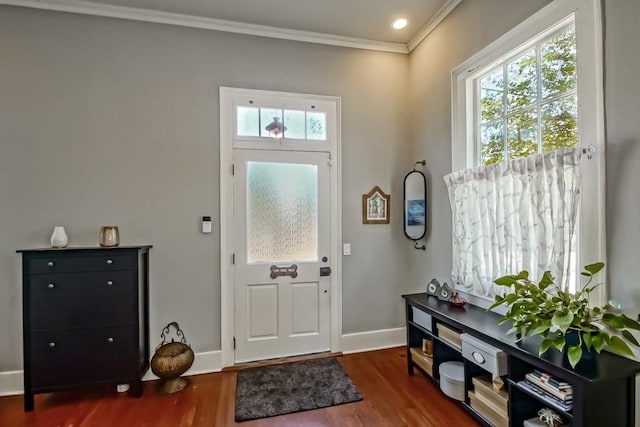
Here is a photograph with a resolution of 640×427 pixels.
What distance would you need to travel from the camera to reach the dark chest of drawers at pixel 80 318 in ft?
7.60

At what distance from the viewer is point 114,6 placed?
2.70 meters

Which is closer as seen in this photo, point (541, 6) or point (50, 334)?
point (541, 6)

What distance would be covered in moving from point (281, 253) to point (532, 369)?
6.93 ft

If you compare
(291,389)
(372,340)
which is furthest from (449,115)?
(291,389)

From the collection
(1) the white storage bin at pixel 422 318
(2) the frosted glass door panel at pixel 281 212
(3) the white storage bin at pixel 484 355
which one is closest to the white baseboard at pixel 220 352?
(1) the white storage bin at pixel 422 318

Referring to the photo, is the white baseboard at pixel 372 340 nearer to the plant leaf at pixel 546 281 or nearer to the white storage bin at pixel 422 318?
the white storage bin at pixel 422 318

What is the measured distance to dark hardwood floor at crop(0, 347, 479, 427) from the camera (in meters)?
2.17

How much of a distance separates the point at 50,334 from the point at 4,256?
2.60ft

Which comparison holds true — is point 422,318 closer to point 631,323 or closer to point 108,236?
point 631,323

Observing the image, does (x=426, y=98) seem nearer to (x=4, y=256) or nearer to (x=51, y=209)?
(x=51, y=209)

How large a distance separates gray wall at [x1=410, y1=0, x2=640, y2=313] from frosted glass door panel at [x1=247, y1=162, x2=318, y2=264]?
116 centimetres

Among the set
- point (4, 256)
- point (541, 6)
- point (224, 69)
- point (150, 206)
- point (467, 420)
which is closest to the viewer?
point (541, 6)

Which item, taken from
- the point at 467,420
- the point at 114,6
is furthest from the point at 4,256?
the point at 467,420

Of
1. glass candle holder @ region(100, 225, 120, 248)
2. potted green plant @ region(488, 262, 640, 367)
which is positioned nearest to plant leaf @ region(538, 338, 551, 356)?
potted green plant @ region(488, 262, 640, 367)
